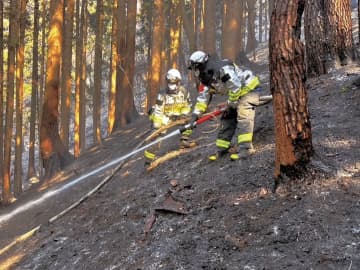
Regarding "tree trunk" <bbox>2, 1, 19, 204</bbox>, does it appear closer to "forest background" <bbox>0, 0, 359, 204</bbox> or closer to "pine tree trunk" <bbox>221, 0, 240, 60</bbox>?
"forest background" <bbox>0, 0, 359, 204</bbox>

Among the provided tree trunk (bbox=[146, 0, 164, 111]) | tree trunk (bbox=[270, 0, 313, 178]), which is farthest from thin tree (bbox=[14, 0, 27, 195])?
tree trunk (bbox=[270, 0, 313, 178])

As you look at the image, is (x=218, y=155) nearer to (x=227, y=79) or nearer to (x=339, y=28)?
(x=227, y=79)

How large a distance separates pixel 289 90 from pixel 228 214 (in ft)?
5.02

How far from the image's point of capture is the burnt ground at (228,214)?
13.8 ft

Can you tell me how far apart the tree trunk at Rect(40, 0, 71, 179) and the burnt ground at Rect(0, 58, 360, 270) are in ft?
16.3

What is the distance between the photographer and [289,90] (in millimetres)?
4637

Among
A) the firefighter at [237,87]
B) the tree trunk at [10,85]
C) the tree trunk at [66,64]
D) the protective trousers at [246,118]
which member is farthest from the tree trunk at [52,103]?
the protective trousers at [246,118]

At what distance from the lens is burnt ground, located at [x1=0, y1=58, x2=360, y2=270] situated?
13.8 ft

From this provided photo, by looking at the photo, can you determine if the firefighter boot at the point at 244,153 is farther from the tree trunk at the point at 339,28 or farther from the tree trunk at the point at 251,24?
the tree trunk at the point at 251,24

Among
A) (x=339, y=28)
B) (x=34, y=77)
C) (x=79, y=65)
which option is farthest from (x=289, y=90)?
(x=79, y=65)

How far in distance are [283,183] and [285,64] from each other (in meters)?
1.31

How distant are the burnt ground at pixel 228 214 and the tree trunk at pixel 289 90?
10.0 inches

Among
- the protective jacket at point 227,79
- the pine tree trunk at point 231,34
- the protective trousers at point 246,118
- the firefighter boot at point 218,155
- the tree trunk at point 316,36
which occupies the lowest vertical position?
the firefighter boot at point 218,155

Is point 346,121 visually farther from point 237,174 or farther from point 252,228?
point 252,228
